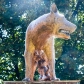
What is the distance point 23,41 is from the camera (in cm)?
1188

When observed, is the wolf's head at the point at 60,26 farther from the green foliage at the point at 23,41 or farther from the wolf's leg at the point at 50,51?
the green foliage at the point at 23,41

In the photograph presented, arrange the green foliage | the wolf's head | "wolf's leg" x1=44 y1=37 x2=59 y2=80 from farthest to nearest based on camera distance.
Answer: the green foliage → "wolf's leg" x1=44 y1=37 x2=59 y2=80 → the wolf's head

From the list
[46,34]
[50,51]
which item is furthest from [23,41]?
[46,34]

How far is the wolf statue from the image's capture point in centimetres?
486

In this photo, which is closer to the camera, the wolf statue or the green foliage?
the wolf statue

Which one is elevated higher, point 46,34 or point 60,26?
point 60,26

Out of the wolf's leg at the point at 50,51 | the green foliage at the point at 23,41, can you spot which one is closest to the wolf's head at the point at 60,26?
the wolf's leg at the point at 50,51

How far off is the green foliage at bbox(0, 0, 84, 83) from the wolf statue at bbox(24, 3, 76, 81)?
5955 mm

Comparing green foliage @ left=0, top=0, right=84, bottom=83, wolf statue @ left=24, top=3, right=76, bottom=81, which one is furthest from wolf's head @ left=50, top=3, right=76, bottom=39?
green foliage @ left=0, top=0, right=84, bottom=83

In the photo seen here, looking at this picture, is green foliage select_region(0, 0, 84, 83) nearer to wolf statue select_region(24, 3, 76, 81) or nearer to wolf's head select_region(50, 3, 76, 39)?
wolf statue select_region(24, 3, 76, 81)

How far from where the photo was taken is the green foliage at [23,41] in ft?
37.1

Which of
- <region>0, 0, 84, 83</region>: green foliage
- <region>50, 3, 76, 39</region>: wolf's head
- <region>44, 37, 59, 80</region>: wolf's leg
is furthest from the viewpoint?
<region>0, 0, 84, 83</region>: green foliage

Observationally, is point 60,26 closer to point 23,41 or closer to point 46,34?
point 46,34

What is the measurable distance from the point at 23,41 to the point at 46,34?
6953 mm
